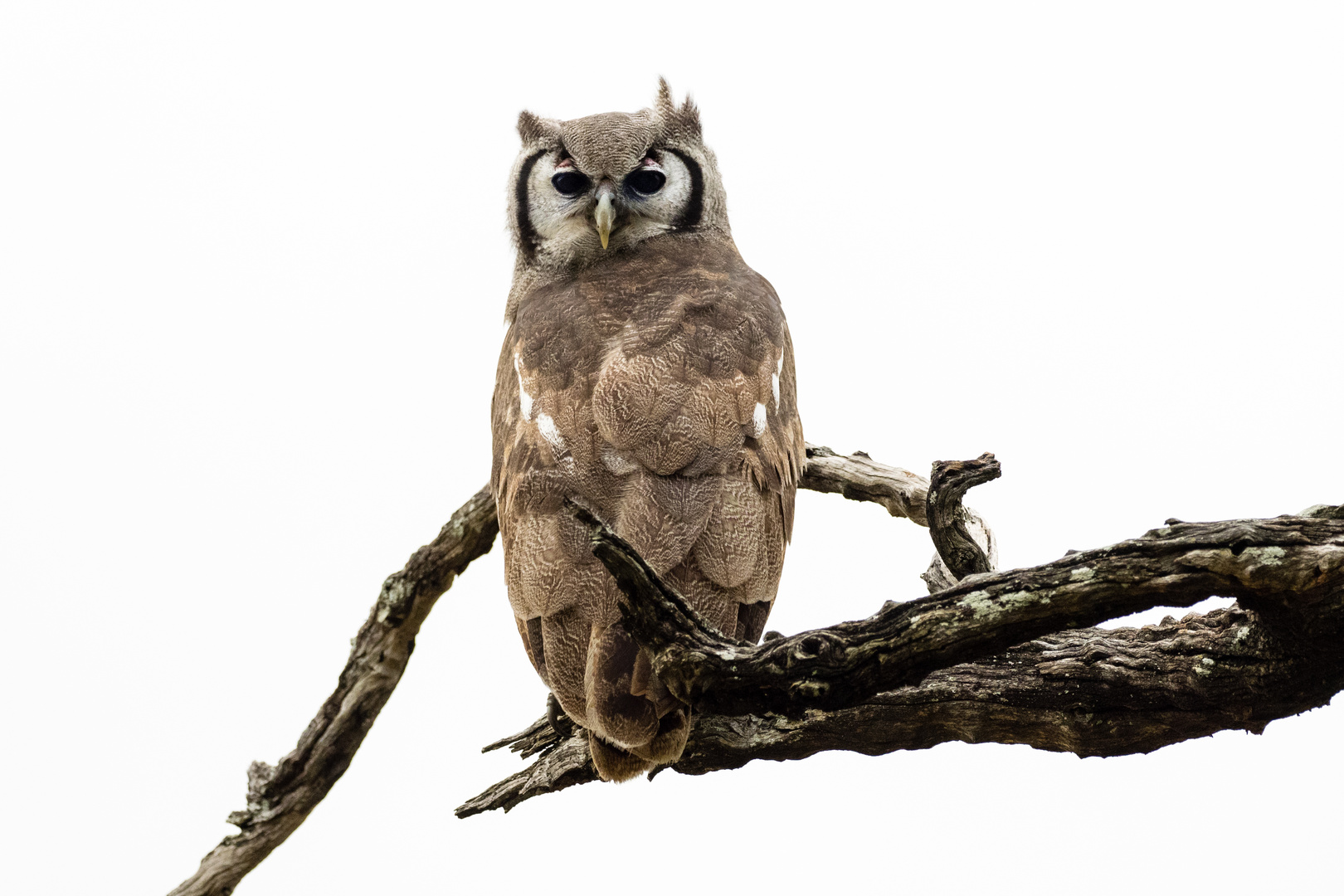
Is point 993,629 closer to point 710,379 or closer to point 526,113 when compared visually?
point 710,379

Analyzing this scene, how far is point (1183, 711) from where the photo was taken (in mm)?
1944

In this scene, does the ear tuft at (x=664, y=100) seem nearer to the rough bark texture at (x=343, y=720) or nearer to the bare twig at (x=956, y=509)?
the rough bark texture at (x=343, y=720)

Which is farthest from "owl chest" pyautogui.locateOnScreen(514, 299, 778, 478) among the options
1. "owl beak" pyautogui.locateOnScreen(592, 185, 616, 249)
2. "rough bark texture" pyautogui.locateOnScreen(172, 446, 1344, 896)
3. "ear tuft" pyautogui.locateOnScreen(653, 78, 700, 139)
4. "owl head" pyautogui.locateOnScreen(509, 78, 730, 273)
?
"ear tuft" pyautogui.locateOnScreen(653, 78, 700, 139)

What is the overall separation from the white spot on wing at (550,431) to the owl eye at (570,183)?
0.79m

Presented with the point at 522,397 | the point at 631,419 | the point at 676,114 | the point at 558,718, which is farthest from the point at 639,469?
the point at 676,114

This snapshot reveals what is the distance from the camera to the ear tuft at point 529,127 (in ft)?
10.0

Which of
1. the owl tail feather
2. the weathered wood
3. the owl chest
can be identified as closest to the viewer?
the weathered wood

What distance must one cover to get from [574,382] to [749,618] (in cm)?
66

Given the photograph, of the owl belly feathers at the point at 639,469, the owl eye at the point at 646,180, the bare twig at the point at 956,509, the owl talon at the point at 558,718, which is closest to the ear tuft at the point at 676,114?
the owl eye at the point at 646,180

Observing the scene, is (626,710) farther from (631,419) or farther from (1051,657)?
(1051,657)

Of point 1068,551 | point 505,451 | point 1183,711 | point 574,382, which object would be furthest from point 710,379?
point 1183,711

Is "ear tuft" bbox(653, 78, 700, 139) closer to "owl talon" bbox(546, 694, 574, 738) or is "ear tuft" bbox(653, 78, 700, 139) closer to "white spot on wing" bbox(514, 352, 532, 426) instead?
"white spot on wing" bbox(514, 352, 532, 426)

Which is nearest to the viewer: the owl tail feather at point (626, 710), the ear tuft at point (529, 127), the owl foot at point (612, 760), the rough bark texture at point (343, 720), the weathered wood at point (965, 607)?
the weathered wood at point (965, 607)

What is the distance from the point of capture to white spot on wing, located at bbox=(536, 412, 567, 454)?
2328mm
